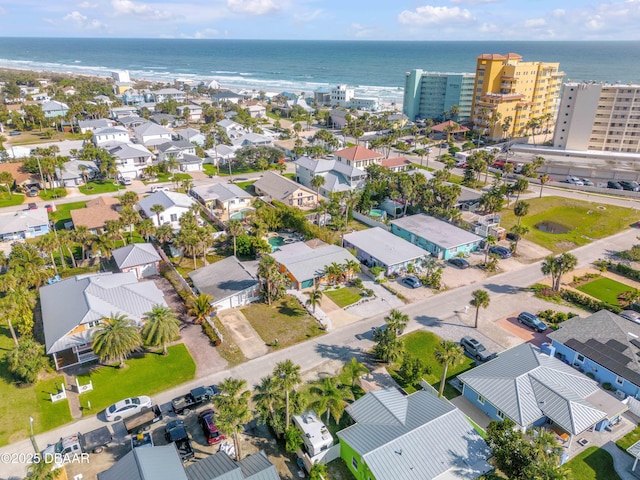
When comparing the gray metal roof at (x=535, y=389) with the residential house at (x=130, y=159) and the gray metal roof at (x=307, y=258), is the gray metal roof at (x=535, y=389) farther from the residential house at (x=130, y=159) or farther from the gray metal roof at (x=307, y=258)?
the residential house at (x=130, y=159)

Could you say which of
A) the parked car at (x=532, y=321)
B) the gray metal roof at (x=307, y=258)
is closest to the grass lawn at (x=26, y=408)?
the gray metal roof at (x=307, y=258)

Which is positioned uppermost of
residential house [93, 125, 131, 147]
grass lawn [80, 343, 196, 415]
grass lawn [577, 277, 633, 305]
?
residential house [93, 125, 131, 147]

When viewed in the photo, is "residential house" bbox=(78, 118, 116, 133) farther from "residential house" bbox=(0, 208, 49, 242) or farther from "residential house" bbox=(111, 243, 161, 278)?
"residential house" bbox=(111, 243, 161, 278)

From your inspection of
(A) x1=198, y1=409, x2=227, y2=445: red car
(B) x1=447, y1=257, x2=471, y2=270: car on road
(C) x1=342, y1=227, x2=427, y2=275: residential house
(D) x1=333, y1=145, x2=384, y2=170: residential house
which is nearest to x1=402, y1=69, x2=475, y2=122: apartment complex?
(D) x1=333, y1=145, x2=384, y2=170: residential house

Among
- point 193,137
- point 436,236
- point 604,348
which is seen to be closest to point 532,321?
point 604,348

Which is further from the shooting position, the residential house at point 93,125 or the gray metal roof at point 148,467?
the residential house at point 93,125

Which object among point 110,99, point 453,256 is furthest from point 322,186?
point 110,99

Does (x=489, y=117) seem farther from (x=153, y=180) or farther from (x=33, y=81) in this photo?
(x=33, y=81)
